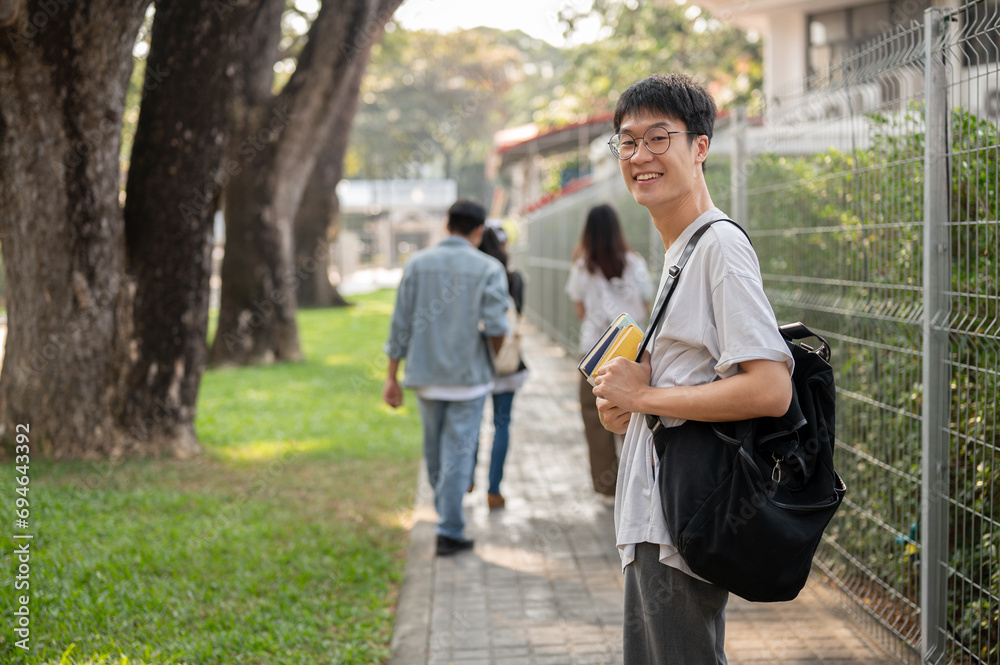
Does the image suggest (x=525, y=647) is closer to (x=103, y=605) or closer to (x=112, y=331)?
(x=103, y=605)

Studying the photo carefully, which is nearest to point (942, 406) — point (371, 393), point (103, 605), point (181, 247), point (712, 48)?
point (103, 605)

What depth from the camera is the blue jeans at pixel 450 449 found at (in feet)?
17.8

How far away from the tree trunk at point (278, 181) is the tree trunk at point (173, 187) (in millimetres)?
3765

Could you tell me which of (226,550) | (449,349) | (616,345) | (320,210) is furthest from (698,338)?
(320,210)

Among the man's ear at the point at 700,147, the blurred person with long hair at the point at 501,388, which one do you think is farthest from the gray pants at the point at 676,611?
the blurred person with long hair at the point at 501,388

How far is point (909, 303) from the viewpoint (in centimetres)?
375

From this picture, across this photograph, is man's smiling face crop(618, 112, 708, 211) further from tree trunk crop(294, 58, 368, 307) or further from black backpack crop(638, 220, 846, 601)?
tree trunk crop(294, 58, 368, 307)

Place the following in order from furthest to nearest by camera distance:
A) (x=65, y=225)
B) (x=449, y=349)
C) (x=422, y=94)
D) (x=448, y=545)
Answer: (x=422, y=94), (x=65, y=225), (x=448, y=545), (x=449, y=349)

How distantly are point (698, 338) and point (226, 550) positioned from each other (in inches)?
159

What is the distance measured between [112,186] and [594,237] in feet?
11.4

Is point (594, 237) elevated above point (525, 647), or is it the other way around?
point (594, 237)

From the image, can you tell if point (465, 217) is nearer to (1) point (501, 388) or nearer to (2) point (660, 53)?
(1) point (501, 388)

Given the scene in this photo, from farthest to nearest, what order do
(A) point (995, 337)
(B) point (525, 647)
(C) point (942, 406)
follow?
(B) point (525, 647)
(C) point (942, 406)
(A) point (995, 337)

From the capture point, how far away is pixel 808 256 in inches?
194
